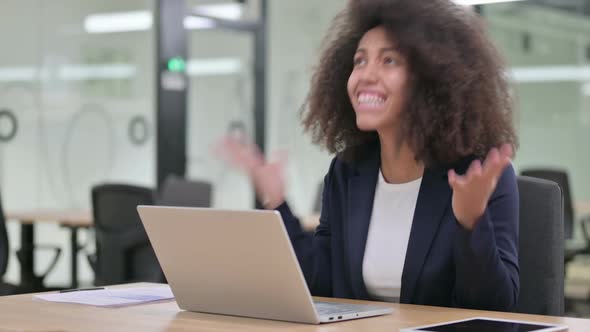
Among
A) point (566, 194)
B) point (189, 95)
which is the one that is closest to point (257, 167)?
point (566, 194)

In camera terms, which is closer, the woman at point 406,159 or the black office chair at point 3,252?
the woman at point 406,159

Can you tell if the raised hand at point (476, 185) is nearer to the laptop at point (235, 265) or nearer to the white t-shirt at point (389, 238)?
the laptop at point (235, 265)

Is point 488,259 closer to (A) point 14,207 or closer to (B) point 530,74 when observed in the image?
(A) point 14,207

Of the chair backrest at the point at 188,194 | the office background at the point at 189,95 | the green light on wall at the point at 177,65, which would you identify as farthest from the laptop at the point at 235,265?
the green light on wall at the point at 177,65

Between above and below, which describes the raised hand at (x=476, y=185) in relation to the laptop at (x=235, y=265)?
above

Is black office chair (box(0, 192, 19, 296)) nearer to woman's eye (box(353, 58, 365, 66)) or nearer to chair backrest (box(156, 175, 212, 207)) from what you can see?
chair backrest (box(156, 175, 212, 207))

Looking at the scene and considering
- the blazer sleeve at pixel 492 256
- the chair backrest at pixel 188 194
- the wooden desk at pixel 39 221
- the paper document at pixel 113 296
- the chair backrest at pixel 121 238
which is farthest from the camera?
the wooden desk at pixel 39 221

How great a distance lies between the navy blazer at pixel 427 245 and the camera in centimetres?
190

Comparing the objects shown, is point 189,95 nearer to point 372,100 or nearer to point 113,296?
point 372,100

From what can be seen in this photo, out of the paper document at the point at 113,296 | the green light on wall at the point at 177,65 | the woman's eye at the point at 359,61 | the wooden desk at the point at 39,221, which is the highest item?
the woman's eye at the point at 359,61

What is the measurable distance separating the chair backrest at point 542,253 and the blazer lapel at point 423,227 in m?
0.18

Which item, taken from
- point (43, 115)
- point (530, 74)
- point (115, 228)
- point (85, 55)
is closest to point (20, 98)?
point (43, 115)

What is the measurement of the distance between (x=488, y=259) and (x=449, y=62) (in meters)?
0.55

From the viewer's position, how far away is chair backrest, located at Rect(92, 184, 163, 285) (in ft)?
15.8
